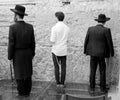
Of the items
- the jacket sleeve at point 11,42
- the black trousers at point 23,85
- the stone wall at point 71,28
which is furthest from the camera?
the stone wall at point 71,28

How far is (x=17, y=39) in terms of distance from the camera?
16.8 ft

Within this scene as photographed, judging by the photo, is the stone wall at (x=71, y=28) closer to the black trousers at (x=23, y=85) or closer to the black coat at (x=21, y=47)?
the black trousers at (x=23, y=85)

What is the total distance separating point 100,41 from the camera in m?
5.88

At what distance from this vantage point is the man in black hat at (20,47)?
5.10 metres

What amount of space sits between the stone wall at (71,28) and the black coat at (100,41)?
815 millimetres

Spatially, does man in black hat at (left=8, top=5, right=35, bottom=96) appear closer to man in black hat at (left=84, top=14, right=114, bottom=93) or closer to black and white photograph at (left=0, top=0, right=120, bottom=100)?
black and white photograph at (left=0, top=0, right=120, bottom=100)

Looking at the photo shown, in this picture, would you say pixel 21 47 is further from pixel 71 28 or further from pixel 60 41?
pixel 71 28

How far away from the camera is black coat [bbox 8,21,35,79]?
16.7 feet

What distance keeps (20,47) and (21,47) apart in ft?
0.07

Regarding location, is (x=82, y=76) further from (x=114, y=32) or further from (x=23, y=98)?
(x=23, y=98)

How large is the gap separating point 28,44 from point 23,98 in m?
1.22

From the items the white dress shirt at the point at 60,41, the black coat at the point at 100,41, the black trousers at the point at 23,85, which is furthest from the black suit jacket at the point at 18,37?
the black coat at the point at 100,41

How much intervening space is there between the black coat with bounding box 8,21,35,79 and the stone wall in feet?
6.10

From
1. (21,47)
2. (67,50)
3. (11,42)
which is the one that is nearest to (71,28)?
(67,50)
